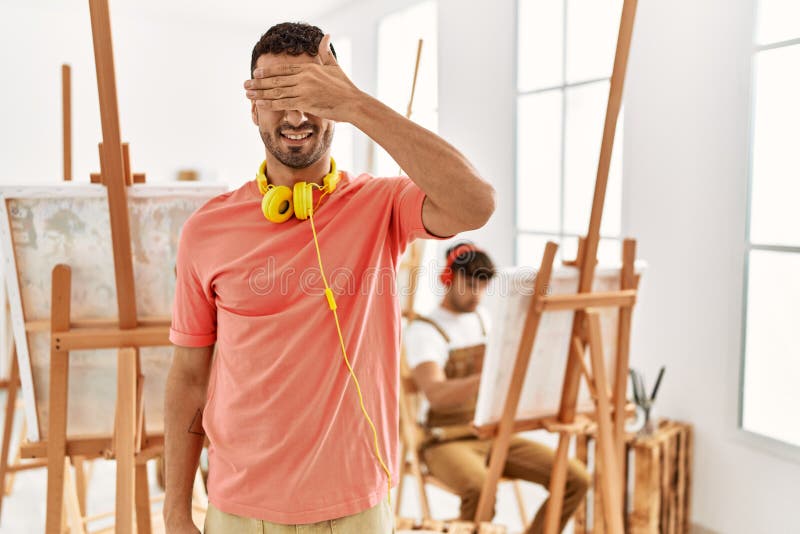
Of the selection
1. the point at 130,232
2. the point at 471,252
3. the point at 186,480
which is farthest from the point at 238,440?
the point at 471,252

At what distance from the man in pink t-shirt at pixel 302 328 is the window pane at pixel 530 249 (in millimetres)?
2392

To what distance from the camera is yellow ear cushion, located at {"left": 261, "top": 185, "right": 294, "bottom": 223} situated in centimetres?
114

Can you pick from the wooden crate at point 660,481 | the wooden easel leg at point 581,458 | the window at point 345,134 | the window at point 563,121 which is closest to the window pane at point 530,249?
the window at point 563,121

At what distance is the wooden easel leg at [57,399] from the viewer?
149 cm

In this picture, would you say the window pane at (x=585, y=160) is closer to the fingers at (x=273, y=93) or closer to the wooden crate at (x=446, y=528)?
the wooden crate at (x=446, y=528)

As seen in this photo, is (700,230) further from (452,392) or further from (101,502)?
(101,502)

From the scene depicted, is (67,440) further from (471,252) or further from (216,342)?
(471,252)

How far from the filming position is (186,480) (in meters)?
1.29

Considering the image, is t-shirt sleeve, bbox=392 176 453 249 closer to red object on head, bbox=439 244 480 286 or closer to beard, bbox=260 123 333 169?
beard, bbox=260 123 333 169

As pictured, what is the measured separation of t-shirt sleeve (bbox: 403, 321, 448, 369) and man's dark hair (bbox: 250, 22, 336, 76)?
1565 mm

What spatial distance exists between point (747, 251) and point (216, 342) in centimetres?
198

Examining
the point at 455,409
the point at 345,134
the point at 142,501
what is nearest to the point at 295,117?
the point at 142,501

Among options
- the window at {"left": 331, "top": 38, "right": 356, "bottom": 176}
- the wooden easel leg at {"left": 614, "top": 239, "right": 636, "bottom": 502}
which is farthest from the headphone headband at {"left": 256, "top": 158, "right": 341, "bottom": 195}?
the window at {"left": 331, "top": 38, "right": 356, "bottom": 176}

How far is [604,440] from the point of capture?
1.95 m
